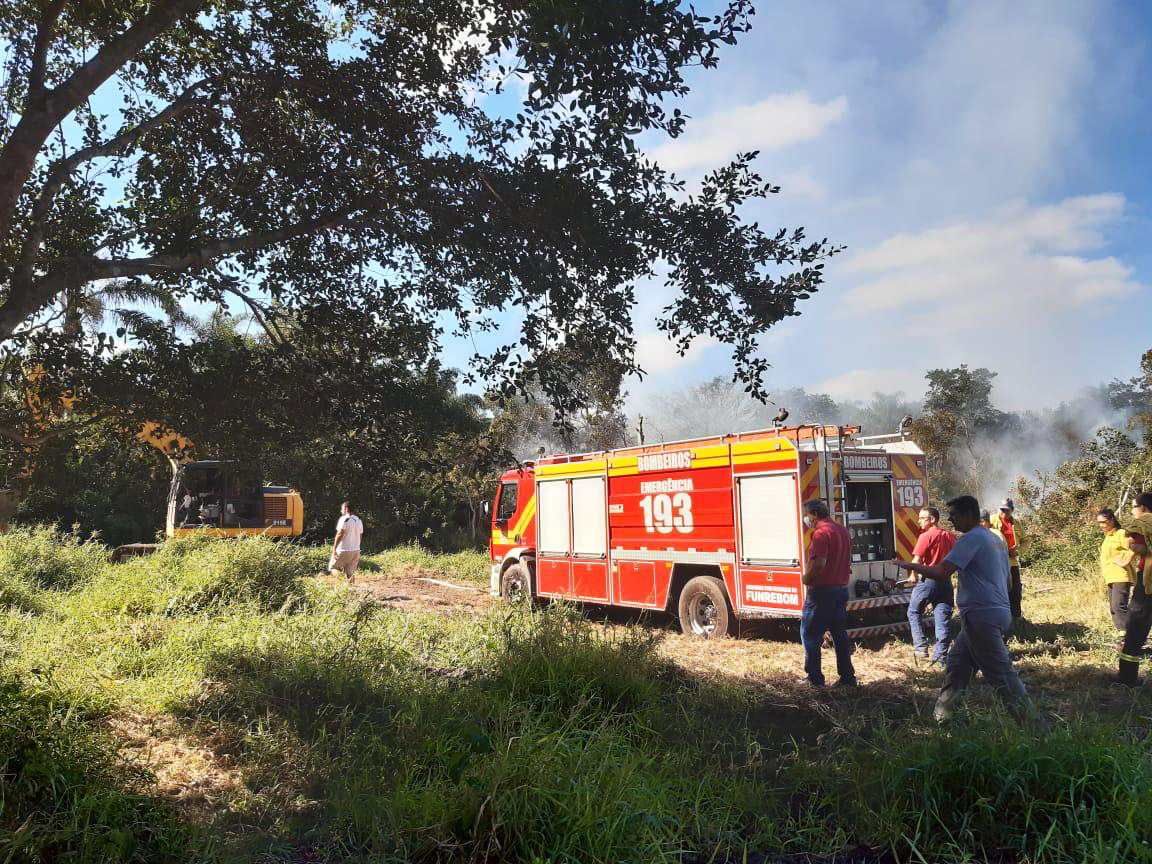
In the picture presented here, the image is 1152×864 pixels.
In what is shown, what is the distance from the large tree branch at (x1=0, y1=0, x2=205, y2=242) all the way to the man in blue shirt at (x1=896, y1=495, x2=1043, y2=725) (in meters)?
6.68

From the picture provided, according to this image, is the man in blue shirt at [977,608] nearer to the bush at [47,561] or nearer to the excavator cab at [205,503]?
the bush at [47,561]

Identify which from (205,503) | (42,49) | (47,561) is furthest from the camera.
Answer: (205,503)

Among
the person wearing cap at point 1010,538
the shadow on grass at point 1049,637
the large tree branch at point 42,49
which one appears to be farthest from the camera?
the person wearing cap at point 1010,538

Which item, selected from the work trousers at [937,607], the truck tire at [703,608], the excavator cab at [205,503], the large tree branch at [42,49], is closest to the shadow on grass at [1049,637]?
the work trousers at [937,607]

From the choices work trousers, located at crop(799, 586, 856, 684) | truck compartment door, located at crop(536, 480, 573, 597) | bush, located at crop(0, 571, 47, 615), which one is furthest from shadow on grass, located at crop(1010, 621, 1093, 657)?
bush, located at crop(0, 571, 47, 615)

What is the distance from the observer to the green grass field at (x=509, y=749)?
337cm

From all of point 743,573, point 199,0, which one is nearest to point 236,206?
point 199,0

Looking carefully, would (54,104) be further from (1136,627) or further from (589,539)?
(1136,627)

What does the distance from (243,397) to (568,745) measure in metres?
4.15

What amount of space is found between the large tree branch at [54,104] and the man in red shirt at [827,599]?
6834 mm

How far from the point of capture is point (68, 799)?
3906 mm

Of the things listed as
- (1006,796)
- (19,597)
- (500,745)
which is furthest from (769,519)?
(19,597)

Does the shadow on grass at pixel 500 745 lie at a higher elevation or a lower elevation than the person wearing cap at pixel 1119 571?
lower

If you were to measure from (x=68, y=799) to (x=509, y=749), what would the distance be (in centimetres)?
223
